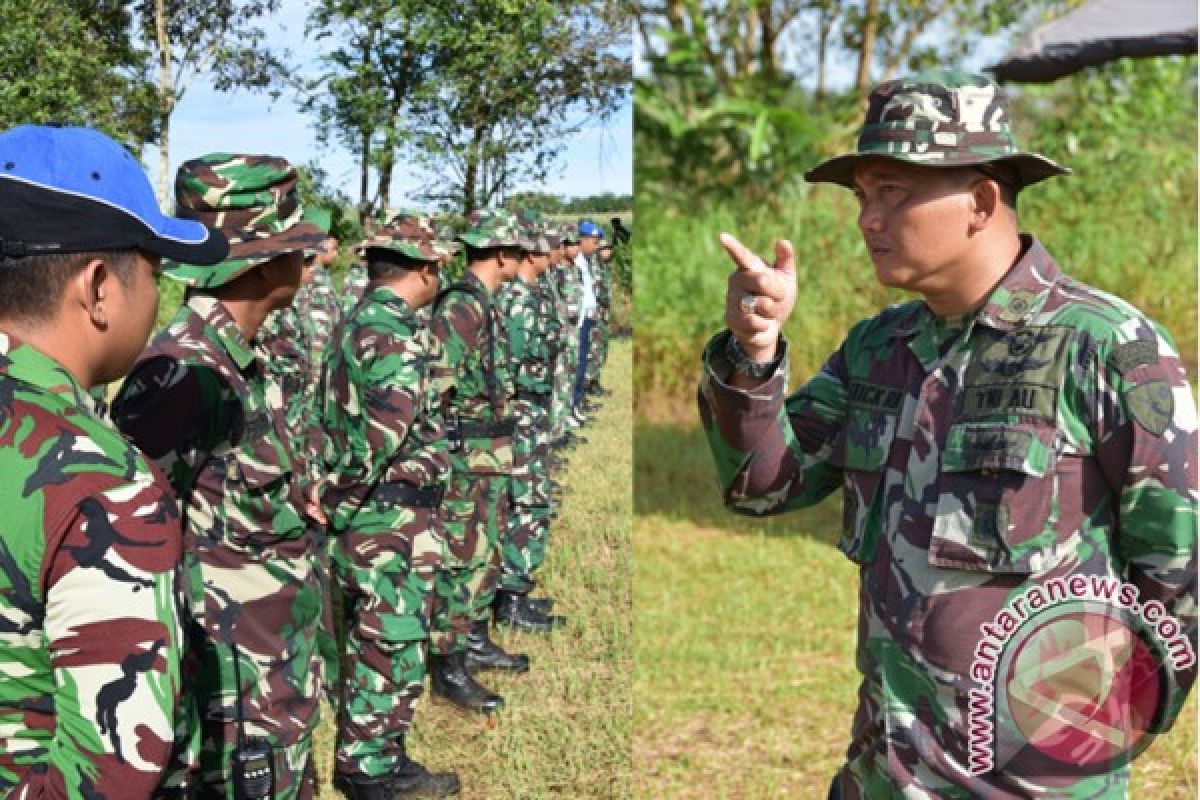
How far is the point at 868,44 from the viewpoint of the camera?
507 inches

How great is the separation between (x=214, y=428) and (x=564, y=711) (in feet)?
9.30

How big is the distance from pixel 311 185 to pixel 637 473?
199 inches

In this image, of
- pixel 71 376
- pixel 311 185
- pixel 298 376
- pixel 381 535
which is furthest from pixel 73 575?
pixel 298 376

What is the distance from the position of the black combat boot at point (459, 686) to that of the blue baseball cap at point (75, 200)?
151 inches

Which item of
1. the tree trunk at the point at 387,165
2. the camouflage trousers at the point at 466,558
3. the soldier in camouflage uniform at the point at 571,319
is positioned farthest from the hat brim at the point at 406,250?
the soldier in camouflage uniform at the point at 571,319

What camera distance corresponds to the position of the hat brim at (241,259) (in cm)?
279

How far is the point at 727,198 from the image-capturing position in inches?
470

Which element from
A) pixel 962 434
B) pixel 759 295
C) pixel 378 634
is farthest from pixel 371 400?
pixel 962 434

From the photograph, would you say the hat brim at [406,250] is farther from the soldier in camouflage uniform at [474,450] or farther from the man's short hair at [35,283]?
the man's short hair at [35,283]

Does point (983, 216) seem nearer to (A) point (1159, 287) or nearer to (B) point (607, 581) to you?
(B) point (607, 581)

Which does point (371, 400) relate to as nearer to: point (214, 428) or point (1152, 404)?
point (214, 428)

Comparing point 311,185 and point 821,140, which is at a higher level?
point 821,140

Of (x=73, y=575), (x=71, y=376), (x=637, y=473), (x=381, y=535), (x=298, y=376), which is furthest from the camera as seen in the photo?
(x=637, y=473)

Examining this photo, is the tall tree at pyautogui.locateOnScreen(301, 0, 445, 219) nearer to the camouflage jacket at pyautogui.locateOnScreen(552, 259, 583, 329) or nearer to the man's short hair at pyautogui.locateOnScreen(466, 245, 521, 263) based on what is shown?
the man's short hair at pyautogui.locateOnScreen(466, 245, 521, 263)
